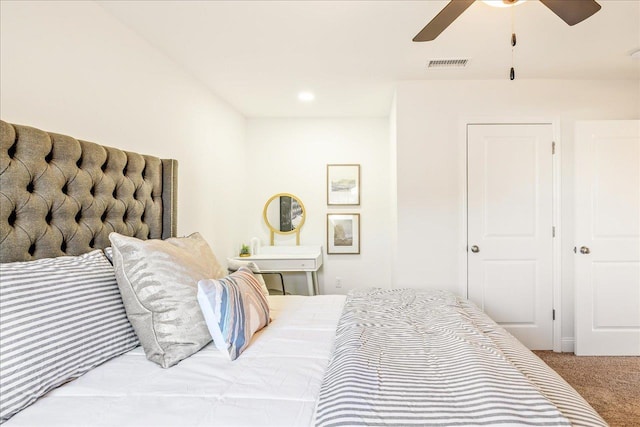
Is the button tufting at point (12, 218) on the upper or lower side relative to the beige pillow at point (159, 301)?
upper

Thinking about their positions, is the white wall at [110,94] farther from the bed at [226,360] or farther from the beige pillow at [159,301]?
the beige pillow at [159,301]

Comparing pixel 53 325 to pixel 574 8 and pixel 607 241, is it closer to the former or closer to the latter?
pixel 574 8

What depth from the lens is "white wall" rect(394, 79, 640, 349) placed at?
2.99 m

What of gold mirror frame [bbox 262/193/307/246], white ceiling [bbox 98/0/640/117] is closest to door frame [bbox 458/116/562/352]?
white ceiling [bbox 98/0/640/117]

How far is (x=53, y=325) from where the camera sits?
1036 mm

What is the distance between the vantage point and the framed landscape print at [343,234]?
421 centimetres

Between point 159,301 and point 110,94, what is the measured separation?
1.36 metres

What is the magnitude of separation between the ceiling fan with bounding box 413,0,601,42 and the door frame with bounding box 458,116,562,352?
1571 mm

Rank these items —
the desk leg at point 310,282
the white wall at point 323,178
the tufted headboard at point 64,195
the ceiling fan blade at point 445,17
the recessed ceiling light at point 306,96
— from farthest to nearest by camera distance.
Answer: the white wall at point 323,178 → the desk leg at point 310,282 → the recessed ceiling light at point 306,96 → the ceiling fan blade at point 445,17 → the tufted headboard at point 64,195

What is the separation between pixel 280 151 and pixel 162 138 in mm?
1950

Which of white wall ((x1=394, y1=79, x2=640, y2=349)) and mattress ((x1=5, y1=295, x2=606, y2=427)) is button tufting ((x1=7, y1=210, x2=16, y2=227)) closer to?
mattress ((x1=5, y1=295, x2=606, y2=427))

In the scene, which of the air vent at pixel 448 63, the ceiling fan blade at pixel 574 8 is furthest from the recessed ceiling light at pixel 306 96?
the ceiling fan blade at pixel 574 8

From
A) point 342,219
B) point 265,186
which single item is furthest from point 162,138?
point 342,219

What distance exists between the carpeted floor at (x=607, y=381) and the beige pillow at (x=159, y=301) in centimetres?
234
